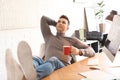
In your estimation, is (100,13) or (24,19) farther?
(100,13)

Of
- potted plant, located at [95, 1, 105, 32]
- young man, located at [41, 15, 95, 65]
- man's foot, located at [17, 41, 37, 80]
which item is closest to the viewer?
man's foot, located at [17, 41, 37, 80]

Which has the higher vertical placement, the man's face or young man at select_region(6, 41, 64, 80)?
the man's face

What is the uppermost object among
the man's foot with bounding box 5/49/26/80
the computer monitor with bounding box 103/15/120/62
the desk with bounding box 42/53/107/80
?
Result: the computer monitor with bounding box 103/15/120/62

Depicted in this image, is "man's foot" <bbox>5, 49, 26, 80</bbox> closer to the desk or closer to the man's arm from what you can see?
the desk

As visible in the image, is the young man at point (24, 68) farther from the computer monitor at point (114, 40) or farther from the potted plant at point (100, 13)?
the potted plant at point (100, 13)

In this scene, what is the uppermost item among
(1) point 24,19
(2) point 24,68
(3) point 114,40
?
(1) point 24,19

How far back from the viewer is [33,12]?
3.17m

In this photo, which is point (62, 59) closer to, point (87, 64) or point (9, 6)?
point (87, 64)

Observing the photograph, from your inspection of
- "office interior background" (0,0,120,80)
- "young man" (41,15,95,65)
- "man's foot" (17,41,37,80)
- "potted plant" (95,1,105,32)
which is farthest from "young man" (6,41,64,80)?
"potted plant" (95,1,105,32)

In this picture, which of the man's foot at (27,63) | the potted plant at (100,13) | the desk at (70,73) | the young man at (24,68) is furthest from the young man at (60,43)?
the potted plant at (100,13)

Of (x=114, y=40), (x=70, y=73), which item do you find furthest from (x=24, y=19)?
(x=114, y=40)

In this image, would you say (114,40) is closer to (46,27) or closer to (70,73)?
(70,73)

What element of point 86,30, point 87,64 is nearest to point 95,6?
point 86,30

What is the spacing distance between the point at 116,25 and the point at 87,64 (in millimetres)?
554
